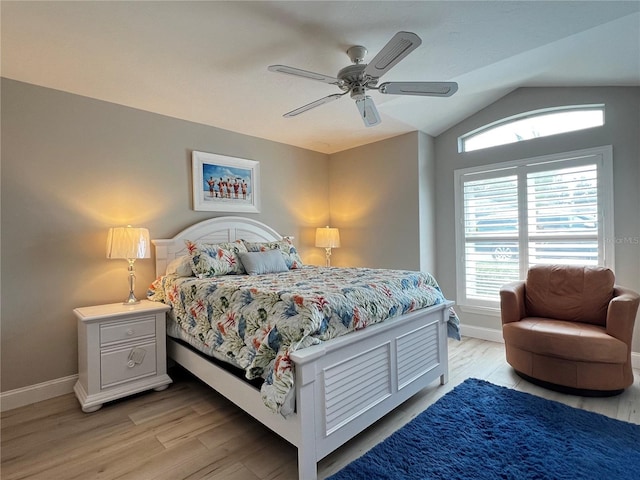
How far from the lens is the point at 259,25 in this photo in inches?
80.6

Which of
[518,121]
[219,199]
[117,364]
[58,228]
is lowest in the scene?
[117,364]

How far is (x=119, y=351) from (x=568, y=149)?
4593 millimetres

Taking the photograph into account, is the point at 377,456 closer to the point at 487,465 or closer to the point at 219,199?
the point at 487,465

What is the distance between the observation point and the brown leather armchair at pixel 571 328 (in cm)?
237

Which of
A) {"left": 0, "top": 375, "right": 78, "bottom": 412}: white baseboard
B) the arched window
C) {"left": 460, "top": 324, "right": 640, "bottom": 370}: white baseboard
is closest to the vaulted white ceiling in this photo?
the arched window

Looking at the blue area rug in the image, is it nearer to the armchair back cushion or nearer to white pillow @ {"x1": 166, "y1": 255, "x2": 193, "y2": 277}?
the armchair back cushion

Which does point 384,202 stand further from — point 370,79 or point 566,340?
point 566,340

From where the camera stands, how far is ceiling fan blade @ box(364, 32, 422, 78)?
1.64 metres

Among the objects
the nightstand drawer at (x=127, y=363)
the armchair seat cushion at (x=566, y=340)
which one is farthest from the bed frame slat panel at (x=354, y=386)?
the nightstand drawer at (x=127, y=363)

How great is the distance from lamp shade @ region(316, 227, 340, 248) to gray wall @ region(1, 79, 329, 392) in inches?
68.1

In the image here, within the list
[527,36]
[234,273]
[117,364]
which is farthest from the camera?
[234,273]

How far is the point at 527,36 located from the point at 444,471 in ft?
9.38

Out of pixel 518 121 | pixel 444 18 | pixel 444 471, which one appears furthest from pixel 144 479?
pixel 518 121

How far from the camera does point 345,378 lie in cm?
183
